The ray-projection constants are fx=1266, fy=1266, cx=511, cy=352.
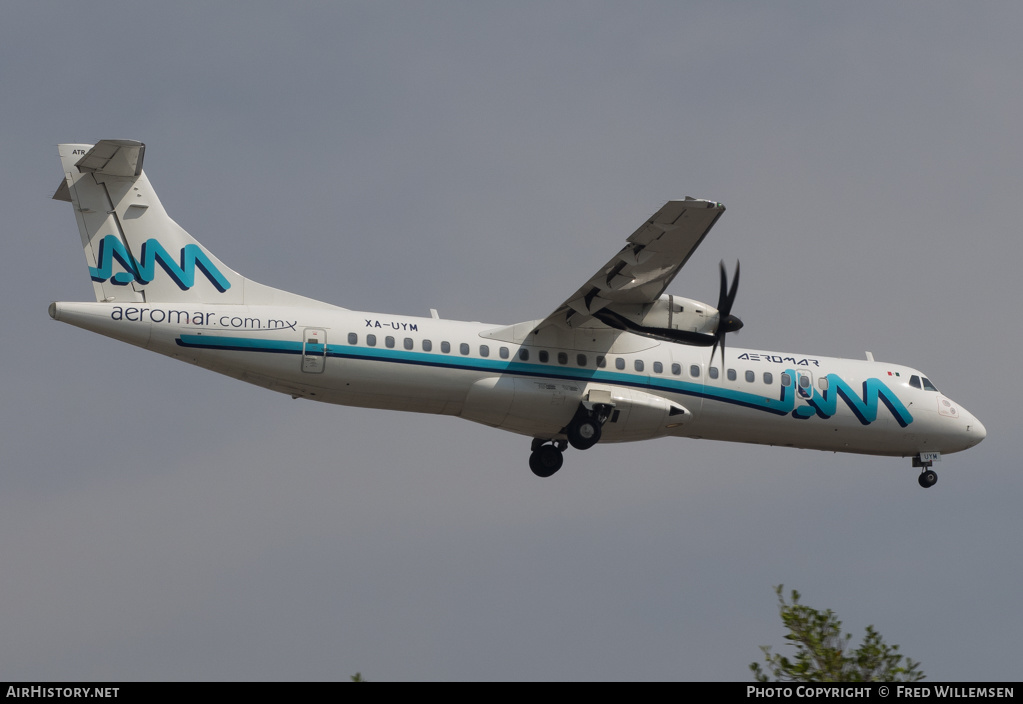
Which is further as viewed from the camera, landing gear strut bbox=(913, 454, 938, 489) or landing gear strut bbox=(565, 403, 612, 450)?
landing gear strut bbox=(913, 454, 938, 489)

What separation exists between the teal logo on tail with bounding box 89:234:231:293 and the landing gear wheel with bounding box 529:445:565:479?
8.82 m

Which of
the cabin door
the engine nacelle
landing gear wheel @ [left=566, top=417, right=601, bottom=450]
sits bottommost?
landing gear wheel @ [left=566, top=417, right=601, bottom=450]

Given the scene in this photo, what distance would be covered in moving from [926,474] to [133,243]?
20.8 metres

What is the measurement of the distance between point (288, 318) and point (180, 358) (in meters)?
2.39

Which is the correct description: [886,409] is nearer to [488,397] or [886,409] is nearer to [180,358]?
[488,397]

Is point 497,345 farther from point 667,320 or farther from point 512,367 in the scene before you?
point 667,320

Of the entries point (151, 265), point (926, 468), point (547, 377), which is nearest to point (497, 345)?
point (547, 377)

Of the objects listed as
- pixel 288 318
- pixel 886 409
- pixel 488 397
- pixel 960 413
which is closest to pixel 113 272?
pixel 288 318

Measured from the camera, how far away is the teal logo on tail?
2698cm

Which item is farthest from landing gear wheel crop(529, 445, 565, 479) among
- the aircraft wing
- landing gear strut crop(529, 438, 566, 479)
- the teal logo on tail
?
the teal logo on tail

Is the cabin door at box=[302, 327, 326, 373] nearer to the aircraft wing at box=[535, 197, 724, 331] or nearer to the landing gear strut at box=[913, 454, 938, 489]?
the aircraft wing at box=[535, 197, 724, 331]

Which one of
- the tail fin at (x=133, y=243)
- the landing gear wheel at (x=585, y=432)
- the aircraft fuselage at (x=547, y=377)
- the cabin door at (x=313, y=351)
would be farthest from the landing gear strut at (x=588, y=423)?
the tail fin at (x=133, y=243)

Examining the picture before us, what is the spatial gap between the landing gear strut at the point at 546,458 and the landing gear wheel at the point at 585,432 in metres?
2.16
